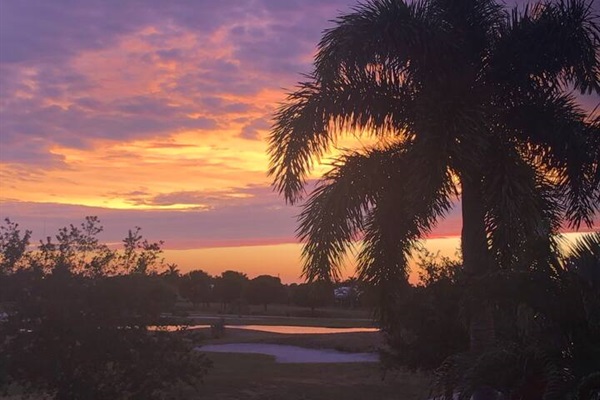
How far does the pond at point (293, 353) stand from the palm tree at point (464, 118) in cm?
2192

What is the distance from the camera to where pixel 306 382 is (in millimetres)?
25812

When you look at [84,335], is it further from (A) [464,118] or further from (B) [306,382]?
(B) [306,382]

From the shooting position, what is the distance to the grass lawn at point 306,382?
74.1 feet

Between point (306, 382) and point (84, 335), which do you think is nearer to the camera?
point (84, 335)

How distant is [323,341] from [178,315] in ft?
92.6

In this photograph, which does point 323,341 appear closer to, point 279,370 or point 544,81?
point 279,370

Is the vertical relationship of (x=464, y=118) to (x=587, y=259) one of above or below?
above

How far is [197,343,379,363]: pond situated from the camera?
117 ft

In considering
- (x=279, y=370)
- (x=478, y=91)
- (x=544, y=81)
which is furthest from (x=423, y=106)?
(x=279, y=370)

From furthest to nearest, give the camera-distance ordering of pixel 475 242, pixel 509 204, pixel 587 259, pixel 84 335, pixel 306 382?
pixel 306 382
pixel 84 335
pixel 475 242
pixel 509 204
pixel 587 259

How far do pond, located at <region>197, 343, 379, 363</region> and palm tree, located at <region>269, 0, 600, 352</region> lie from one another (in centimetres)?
2192

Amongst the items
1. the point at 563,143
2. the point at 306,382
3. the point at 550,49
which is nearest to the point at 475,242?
the point at 563,143

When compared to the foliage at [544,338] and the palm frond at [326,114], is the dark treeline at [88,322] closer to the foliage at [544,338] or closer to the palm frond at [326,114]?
the palm frond at [326,114]

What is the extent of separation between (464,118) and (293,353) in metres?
29.1
